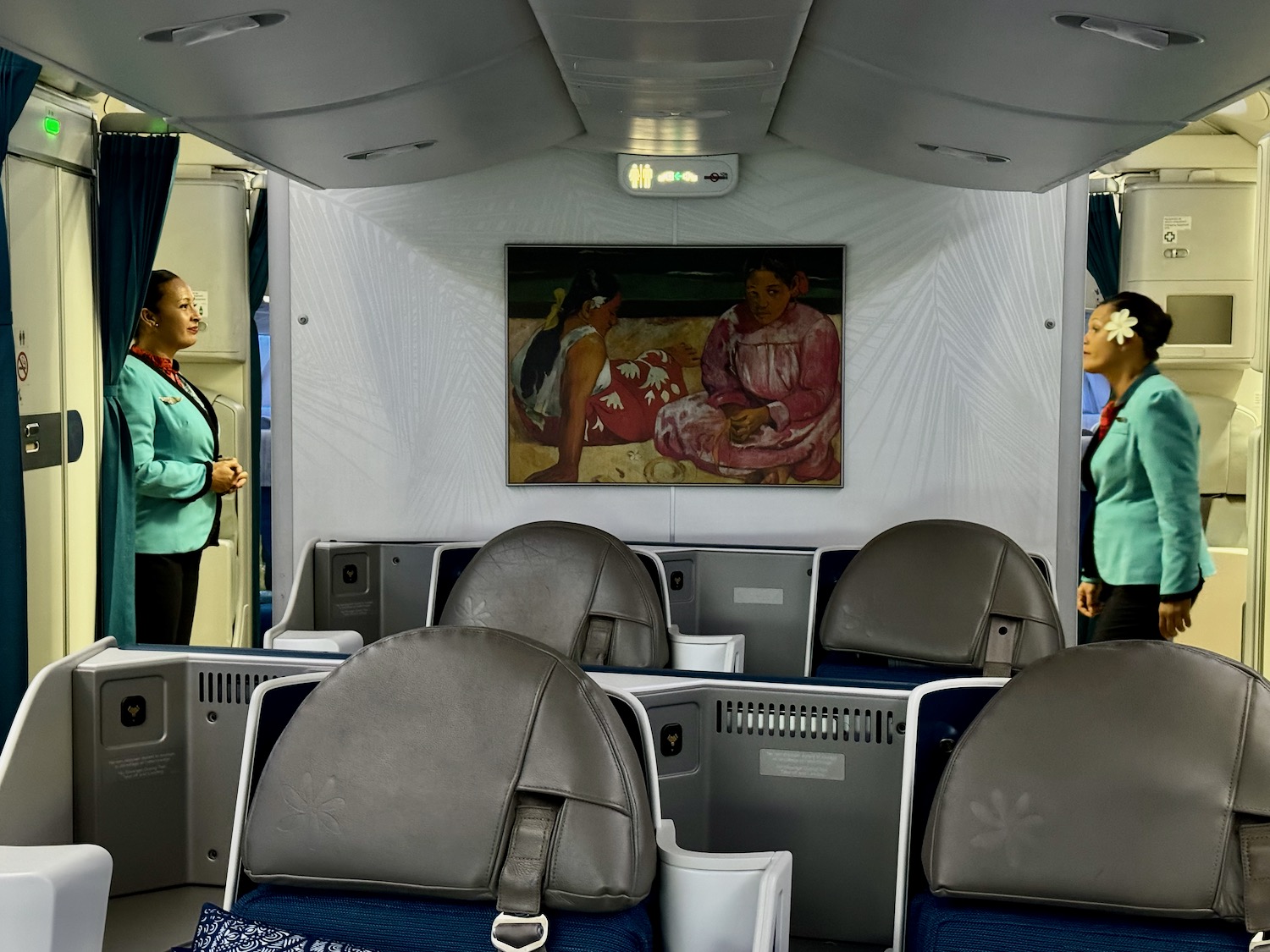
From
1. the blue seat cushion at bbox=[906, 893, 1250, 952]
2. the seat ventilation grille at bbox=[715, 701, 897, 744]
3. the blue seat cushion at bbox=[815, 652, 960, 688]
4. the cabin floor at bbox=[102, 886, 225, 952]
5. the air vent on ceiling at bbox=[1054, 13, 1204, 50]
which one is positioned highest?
the air vent on ceiling at bbox=[1054, 13, 1204, 50]

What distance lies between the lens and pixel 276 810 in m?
1.66

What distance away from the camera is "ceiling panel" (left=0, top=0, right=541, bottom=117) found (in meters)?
2.05

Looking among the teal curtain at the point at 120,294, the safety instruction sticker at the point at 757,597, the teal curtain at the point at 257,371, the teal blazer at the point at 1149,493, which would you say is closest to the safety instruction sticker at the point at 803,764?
the safety instruction sticker at the point at 757,597

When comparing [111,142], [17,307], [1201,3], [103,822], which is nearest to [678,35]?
[1201,3]

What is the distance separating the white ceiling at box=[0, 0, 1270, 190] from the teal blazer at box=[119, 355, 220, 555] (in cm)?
182

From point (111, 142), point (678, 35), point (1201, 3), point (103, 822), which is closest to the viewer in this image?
point (1201, 3)

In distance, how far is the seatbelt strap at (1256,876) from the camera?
1.54m

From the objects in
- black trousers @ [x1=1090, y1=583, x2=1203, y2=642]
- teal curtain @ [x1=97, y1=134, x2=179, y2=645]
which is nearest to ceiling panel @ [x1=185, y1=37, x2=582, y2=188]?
teal curtain @ [x1=97, y1=134, x2=179, y2=645]

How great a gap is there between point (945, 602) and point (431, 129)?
172 centimetres

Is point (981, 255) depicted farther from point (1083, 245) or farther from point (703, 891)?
point (703, 891)

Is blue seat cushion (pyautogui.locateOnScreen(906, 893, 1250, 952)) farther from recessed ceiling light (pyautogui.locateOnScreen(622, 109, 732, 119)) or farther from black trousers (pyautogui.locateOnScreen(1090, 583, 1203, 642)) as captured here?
black trousers (pyautogui.locateOnScreen(1090, 583, 1203, 642))

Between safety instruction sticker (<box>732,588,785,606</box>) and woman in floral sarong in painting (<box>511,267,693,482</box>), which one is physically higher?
woman in floral sarong in painting (<box>511,267,693,482</box>)

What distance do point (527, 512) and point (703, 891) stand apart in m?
2.61

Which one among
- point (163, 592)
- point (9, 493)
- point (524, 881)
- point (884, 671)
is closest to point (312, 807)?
point (524, 881)
